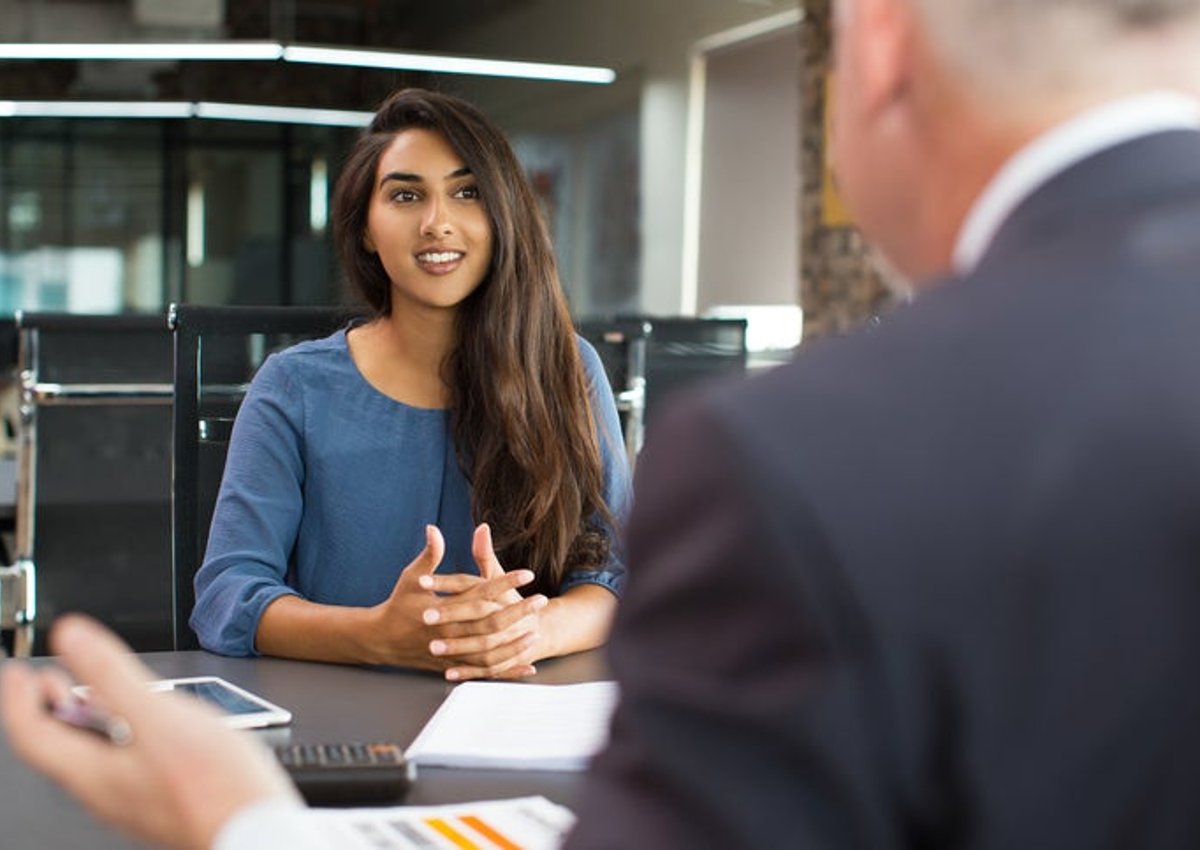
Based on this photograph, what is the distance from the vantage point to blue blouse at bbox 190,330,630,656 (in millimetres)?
1877

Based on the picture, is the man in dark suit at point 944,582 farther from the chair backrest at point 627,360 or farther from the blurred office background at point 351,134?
the blurred office background at point 351,134

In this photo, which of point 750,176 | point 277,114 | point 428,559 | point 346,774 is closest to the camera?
point 346,774

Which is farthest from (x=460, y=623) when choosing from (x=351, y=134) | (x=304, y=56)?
(x=304, y=56)

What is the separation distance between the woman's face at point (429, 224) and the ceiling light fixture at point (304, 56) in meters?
6.64

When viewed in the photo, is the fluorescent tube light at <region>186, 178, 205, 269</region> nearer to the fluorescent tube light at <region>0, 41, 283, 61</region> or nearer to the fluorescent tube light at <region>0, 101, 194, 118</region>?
the fluorescent tube light at <region>0, 101, 194, 118</region>

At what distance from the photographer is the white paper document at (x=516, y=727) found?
124 centimetres

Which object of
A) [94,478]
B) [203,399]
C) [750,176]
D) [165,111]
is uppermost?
[165,111]

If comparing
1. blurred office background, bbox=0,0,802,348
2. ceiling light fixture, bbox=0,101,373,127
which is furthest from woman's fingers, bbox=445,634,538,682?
ceiling light fixture, bbox=0,101,373,127

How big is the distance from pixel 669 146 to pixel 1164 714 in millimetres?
8286

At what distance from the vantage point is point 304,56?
8680 millimetres

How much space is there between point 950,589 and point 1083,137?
0.17m

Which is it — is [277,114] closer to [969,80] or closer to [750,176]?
[750,176]

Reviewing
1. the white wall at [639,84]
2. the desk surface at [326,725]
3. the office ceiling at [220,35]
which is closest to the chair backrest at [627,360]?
the desk surface at [326,725]

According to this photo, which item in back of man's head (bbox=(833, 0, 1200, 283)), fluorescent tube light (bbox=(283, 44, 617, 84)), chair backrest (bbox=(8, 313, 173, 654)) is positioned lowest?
chair backrest (bbox=(8, 313, 173, 654))
